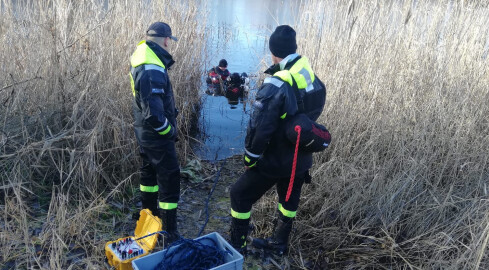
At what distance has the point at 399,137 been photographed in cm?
404

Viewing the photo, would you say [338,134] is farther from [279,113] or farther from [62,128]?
[62,128]

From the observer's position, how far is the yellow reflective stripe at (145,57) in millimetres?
3078

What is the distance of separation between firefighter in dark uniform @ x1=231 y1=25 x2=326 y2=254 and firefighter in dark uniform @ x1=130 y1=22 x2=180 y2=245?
0.64 meters

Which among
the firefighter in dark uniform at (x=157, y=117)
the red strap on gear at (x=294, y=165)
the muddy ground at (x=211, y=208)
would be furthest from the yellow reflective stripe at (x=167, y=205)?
the red strap on gear at (x=294, y=165)

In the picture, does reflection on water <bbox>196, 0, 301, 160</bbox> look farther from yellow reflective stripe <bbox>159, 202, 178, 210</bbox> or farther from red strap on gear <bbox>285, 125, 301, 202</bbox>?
red strap on gear <bbox>285, 125, 301, 202</bbox>

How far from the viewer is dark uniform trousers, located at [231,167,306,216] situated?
10.1ft

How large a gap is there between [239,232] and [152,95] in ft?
4.64

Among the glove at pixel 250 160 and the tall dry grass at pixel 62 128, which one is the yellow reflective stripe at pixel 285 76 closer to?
the glove at pixel 250 160

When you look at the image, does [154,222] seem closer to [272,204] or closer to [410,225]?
[272,204]

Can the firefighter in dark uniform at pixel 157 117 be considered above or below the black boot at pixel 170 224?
above

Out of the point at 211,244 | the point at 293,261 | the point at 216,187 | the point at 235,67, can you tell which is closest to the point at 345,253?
the point at 293,261

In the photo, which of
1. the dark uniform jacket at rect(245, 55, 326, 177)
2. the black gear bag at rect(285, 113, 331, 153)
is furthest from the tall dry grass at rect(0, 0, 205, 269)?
the black gear bag at rect(285, 113, 331, 153)

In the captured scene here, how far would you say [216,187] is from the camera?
4.87 metres

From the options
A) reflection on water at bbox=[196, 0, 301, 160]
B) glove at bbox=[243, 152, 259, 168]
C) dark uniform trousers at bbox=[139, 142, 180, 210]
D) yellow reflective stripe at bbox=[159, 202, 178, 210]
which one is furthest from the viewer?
reflection on water at bbox=[196, 0, 301, 160]
